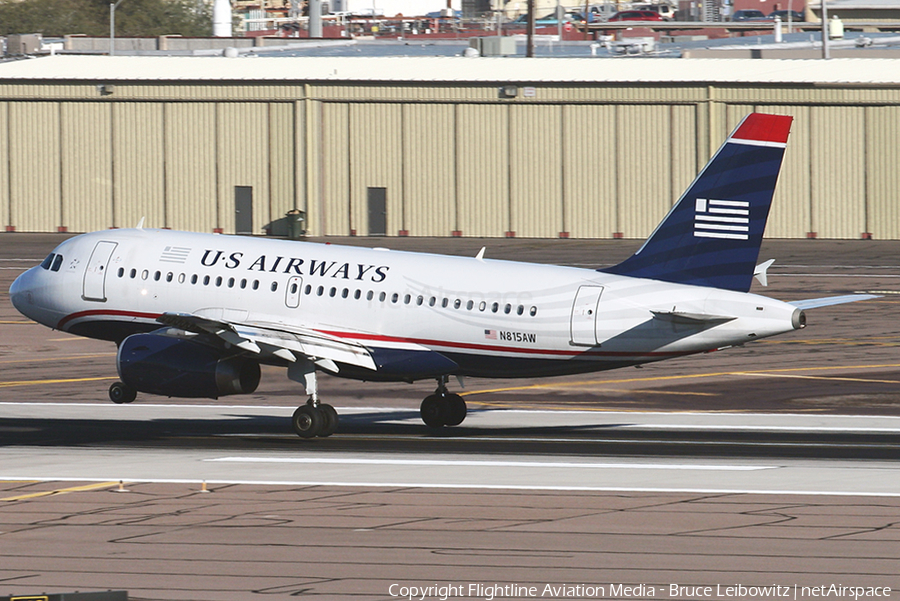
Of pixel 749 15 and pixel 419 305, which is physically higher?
pixel 749 15

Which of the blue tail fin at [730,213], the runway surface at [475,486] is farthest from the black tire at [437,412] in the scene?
the blue tail fin at [730,213]

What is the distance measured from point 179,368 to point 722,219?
13086 millimetres

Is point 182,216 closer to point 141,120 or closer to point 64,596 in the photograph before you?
point 141,120

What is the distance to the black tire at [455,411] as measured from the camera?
34812mm

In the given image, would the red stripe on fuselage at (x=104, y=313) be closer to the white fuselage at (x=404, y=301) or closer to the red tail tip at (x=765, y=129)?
the white fuselage at (x=404, y=301)

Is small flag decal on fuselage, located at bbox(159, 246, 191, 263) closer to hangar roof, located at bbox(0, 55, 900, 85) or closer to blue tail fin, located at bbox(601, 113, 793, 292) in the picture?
blue tail fin, located at bbox(601, 113, 793, 292)

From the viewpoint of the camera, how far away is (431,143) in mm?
86000

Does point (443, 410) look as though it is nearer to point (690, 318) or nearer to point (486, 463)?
point (486, 463)

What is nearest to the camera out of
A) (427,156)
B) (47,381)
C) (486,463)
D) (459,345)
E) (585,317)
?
(486,463)

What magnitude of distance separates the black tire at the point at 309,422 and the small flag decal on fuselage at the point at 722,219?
992 cm

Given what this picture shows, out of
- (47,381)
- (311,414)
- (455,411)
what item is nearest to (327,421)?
(311,414)

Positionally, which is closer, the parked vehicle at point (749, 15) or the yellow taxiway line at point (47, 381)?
the yellow taxiway line at point (47, 381)

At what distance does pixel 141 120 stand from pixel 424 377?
5968 centimetres

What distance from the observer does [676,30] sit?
557 ft
